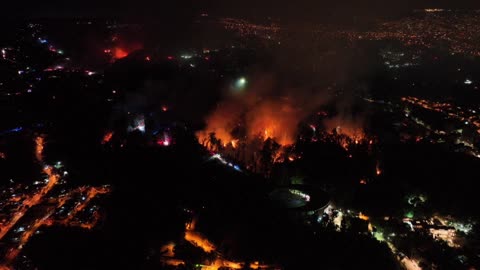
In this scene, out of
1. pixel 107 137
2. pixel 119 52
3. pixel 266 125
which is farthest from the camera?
pixel 119 52

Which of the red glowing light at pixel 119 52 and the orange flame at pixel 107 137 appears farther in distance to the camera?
the red glowing light at pixel 119 52

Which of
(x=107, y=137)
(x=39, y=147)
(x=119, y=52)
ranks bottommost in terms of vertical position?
(x=39, y=147)

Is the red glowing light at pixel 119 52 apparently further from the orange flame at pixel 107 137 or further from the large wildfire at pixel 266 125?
the orange flame at pixel 107 137

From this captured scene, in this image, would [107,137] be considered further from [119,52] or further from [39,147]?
[119,52]

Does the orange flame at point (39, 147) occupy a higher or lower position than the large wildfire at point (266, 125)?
higher

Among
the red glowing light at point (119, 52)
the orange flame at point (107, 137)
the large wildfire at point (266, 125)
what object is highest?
the red glowing light at point (119, 52)

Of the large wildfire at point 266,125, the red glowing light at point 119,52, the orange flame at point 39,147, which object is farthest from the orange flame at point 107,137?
the red glowing light at point 119,52

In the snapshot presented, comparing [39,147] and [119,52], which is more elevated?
[119,52]

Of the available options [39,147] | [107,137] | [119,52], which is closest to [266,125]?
[107,137]

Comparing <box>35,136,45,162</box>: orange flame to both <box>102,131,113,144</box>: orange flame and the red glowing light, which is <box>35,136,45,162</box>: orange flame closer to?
<box>102,131,113,144</box>: orange flame
